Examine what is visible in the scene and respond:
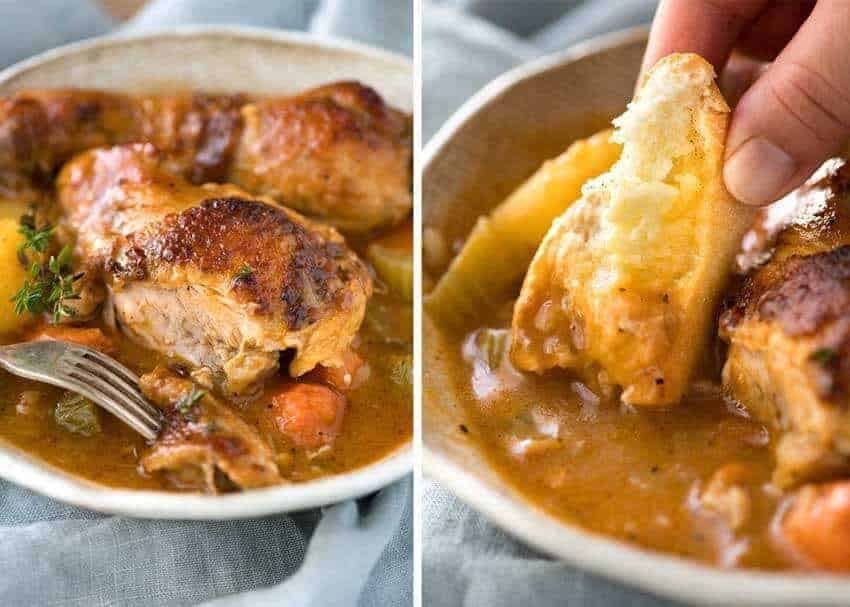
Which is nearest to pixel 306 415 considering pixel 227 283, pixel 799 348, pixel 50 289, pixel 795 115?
pixel 227 283

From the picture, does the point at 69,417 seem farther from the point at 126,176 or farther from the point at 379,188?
the point at 379,188

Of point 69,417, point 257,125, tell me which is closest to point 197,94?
point 257,125

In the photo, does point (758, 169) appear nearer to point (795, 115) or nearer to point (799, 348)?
point (795, 115)

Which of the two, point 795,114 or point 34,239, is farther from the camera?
point 34,239

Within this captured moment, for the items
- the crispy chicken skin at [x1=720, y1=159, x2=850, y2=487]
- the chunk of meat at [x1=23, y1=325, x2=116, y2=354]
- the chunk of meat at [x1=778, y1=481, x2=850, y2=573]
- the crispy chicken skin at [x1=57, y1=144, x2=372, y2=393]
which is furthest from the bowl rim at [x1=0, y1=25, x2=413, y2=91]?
the chunk of meat at [x1=778, y1=481, x2=850, y2=573]

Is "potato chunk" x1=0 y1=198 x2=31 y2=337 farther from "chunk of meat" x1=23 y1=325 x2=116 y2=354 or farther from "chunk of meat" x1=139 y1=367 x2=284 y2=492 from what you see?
"chunk of meat" x1=139 y1=367 x2=284 y2=492

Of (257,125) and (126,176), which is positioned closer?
(126,176)
